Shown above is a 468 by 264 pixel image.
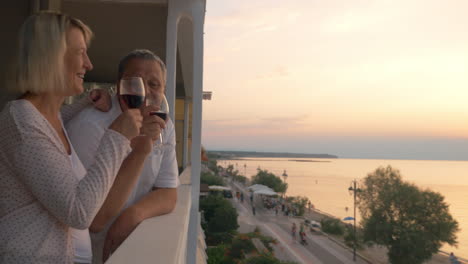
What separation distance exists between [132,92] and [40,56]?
12.2 inches

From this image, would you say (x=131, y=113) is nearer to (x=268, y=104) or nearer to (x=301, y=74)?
(x=301, y=74)

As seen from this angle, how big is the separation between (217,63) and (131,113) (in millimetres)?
39777

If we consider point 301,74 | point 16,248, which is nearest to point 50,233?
point 16,248

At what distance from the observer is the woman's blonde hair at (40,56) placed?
0.85m

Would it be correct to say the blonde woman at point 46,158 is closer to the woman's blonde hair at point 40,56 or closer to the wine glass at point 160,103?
the woman's blonde hair at point 40,56

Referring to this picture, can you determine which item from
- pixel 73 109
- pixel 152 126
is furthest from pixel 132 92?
pixel 73 109

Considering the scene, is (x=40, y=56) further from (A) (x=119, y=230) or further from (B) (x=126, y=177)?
(A) (x=119, y=230)

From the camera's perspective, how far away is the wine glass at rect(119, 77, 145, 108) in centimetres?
113

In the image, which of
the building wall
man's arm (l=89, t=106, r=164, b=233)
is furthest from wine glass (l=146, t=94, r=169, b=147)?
the building wall

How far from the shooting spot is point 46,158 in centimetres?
76

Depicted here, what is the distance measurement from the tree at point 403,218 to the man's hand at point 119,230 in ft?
123

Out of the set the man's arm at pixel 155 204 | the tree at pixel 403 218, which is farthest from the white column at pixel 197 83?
the tree at pixel 403 218

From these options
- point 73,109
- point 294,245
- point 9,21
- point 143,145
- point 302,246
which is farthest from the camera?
point 302,246

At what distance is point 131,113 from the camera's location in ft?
3.09
